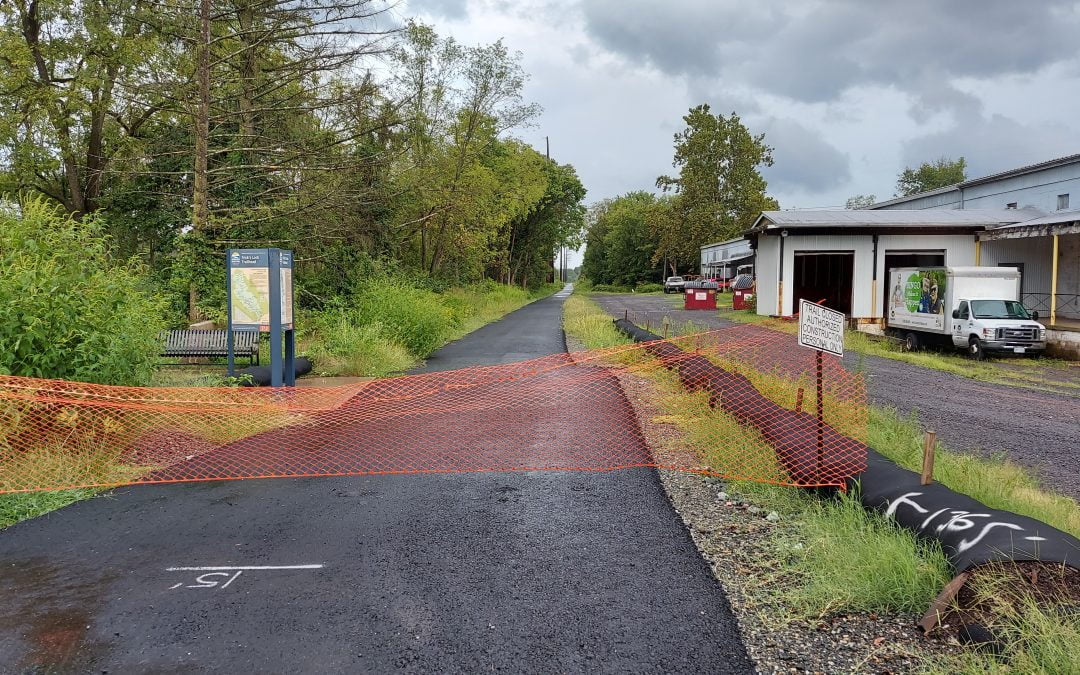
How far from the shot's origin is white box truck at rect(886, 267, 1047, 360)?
57.7ft

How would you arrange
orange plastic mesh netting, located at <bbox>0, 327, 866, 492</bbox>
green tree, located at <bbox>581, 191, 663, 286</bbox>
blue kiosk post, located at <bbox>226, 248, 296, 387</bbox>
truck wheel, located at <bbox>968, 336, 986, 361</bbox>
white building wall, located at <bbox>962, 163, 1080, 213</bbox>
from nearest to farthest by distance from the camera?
orange plastic mesh netting, located at <bbox>0, 327, 866, 492</bbox> < blue kiosk post, located at <bbox>226, 248, 296, 387</bbox> < truck wheel, located at <bbox>968, 336, 986, 361</bbox> < white building wall, located at <bbox>962, 163, 1080, 213</bbox> < green tree, located at <bbox>581, 191, 663, 286</bbox>

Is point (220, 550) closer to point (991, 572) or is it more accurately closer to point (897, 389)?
point (991, 572)

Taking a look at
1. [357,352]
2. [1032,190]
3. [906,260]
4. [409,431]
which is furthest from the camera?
[1032,190]

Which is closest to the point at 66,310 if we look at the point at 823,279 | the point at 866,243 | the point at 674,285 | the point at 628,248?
the point at 866,243

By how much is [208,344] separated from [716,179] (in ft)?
191

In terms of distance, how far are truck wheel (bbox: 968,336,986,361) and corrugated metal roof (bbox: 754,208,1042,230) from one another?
909 centimetres

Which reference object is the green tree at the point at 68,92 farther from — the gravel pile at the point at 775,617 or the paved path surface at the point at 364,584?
the gravel pile at the point at 775,617

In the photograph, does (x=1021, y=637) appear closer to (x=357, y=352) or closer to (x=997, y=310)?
(x=357, y=352)

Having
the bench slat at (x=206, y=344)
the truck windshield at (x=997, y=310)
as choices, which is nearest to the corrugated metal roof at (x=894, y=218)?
the truck windshield at (x=997, y=310)

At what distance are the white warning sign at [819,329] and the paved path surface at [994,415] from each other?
9.19ft

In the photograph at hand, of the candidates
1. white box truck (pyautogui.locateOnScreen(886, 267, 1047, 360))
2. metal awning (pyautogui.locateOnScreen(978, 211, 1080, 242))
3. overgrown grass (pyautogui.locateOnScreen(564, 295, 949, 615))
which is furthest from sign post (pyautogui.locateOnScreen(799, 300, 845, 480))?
metal awning (pyautogui.locateOnScreen(978, 211, 1080, 242))

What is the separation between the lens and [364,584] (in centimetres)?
426

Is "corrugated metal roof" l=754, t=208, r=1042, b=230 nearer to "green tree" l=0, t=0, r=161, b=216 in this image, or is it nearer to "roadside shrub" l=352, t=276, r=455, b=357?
"roadside shrub" l=352, t=276, r=455, b=357

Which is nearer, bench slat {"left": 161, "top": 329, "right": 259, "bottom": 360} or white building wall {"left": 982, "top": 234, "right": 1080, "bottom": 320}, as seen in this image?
bench slat {"left": 161, "top": 329, "right": 259, "bottom": 360}
